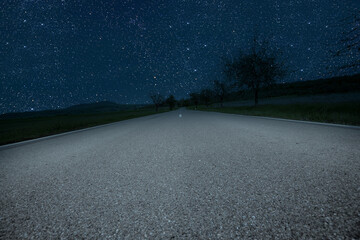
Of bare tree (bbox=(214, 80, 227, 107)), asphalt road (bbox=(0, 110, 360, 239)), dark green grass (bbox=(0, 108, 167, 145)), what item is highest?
bare tree (bbox=(214, 80, 227, 107))

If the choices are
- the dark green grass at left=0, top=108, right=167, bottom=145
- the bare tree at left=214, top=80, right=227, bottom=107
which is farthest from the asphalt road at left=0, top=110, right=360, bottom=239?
the bare tree at left=214, top=80, right=227, bottom=107

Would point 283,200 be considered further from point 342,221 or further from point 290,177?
point 290,177

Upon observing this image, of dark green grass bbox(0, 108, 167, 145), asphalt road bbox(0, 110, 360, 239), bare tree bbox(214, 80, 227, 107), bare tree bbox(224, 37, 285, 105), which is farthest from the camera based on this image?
bare tree bbox(214, 80, 227, 107)

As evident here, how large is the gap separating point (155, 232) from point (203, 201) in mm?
675

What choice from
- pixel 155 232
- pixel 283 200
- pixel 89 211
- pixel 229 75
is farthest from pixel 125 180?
pixel 229 75

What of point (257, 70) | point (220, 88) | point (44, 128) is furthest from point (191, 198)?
point (220, 88)

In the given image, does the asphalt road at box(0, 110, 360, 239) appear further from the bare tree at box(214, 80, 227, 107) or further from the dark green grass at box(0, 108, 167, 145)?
the bare tree at box(214, 80, 227, 107)

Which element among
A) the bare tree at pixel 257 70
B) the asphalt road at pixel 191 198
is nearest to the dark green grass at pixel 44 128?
the asphalt road at pixel 191 198

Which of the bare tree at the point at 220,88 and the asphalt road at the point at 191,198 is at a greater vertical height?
the bare tree at the point at 220,88

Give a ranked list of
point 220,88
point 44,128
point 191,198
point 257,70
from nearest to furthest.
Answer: point 191,198, point 44,128, point 257,70, point 220,88

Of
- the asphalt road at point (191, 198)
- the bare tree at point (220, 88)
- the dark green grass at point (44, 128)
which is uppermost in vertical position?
the bare tree at point (220, 88)

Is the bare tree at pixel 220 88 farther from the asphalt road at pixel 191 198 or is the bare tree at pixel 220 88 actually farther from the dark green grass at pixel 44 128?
the asphalt road at pixel 191 198

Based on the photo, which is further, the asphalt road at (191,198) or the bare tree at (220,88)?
the bare tree at (220,88)

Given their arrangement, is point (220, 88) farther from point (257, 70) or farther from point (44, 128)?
point (44, 128)
